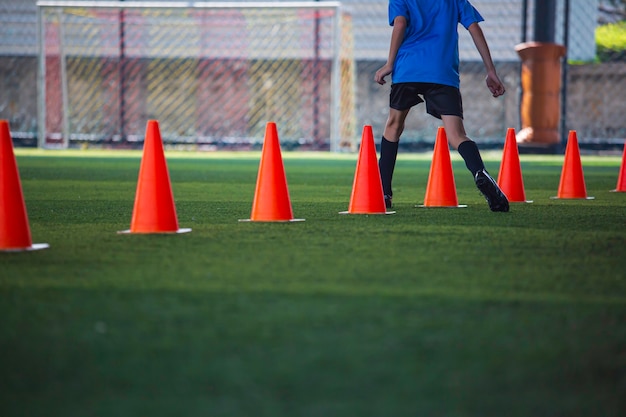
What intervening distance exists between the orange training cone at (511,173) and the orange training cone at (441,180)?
2.45ft

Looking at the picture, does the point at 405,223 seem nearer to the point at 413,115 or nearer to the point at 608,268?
the point at 608,268

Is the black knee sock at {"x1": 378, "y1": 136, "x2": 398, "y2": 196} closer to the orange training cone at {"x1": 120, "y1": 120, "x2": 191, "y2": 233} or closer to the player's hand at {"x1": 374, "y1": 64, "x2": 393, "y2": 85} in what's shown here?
the player's hand at {"x1": 374, "y1": 64, "x2": 393, "y2": 85}

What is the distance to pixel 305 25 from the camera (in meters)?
21.4

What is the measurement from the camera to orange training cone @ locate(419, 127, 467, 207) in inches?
302

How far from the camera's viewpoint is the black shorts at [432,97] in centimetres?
743

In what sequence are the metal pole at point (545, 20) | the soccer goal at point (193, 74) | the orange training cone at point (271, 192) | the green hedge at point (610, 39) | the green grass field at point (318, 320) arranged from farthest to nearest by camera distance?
the green hedge at point (610, 39)
the soccer goal at point (193, 74)
the metal pole at point (545, 20)
the orange training cone at point (271, 192)
the green grass field at point (318, 320)

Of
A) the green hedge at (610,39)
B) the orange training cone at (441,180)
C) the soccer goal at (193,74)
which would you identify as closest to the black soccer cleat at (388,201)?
the orange training cone at (441,180)

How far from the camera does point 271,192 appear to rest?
6406 millimetres

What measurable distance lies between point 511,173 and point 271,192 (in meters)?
2.63

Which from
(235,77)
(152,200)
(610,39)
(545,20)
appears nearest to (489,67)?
(152,200)

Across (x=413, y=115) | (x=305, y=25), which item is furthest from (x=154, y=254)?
(x=305, y=25)

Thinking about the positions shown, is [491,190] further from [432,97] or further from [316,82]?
[316,82]

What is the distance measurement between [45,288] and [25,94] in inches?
682

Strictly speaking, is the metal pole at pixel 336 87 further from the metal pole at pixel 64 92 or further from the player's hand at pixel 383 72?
the player's hand at pixel 383 72
